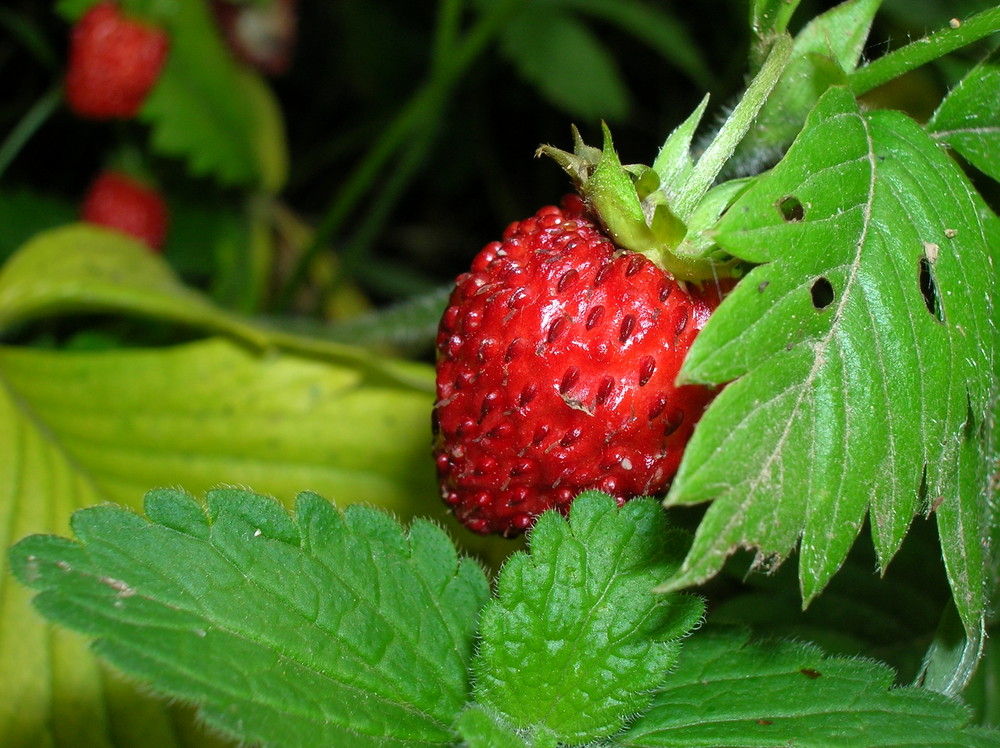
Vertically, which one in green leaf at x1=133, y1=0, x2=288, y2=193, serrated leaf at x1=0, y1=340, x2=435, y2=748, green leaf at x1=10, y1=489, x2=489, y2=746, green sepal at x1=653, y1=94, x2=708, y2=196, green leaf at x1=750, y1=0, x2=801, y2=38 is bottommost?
serrated leaf at x1=0, y1=340, x2=435, y2=748

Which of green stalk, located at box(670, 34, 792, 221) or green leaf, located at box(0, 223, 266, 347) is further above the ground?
green stalk, located at box(670, 34, 792, 221)

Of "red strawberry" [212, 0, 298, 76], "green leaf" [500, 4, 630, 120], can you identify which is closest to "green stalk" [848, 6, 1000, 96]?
"green leaf" [500, 4, 630, 120]

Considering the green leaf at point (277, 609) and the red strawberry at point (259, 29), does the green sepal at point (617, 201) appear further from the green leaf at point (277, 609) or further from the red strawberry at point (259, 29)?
the red strawberry at point (259, 29)

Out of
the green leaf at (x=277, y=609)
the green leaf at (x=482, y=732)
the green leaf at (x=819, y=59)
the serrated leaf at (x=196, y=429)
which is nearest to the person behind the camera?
the green leaf at (x=277, y=609)

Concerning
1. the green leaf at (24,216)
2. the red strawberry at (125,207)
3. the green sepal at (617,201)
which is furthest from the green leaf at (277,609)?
the green leaf at (24,216)

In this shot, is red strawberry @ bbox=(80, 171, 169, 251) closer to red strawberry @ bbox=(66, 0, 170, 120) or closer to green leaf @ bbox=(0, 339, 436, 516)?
red strawberry @ bbox=(66, 0, 170, 120)

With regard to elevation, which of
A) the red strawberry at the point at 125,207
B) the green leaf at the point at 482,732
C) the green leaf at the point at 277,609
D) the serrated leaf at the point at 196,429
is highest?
the green leaf at the point at 277,609

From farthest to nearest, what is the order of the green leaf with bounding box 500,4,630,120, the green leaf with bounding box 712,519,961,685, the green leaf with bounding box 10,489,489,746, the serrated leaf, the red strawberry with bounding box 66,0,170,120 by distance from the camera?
the green leaf with bounding box 500,4,630,120 < the red strawberry with bounding box 66,0,170,120 < the serrated leaf < the green leaf with bounding box 712,519,961,685 < the green leaf with bounding box 10,489,489,746
